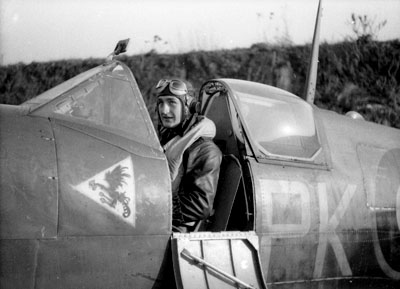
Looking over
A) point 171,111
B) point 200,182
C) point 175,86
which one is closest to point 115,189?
point 200,182

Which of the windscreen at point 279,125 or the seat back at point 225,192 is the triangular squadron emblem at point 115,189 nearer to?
the seat back at point 225,192

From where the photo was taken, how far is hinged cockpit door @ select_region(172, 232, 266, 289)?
3600mm

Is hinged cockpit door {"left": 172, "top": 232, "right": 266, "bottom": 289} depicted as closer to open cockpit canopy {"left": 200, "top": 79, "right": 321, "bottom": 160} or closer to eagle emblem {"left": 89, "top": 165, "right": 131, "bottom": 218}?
eagle emblem {"left": 89, "top": 165, "right": 131, "bottom": 218}

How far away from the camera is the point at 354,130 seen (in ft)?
17.1

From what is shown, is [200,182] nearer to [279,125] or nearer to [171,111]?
[171,111]

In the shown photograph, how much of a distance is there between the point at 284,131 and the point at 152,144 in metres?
1.46

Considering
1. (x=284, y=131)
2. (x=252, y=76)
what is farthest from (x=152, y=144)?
(x=252, y=76)

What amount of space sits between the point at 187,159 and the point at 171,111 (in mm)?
596

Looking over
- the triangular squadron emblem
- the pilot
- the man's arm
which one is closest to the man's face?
the pilot

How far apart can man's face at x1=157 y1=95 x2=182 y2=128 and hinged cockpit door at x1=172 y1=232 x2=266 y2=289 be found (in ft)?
4.03

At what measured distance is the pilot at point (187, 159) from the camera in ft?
13.4

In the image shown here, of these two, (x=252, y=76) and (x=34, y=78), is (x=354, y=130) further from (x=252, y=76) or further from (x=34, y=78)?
(x=34, y=78)

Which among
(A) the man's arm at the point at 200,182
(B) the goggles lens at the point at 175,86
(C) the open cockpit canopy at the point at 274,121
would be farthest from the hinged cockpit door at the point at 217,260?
(B) the goggles lens at the point at 175,86

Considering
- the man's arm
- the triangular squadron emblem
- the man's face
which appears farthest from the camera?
the man's face
